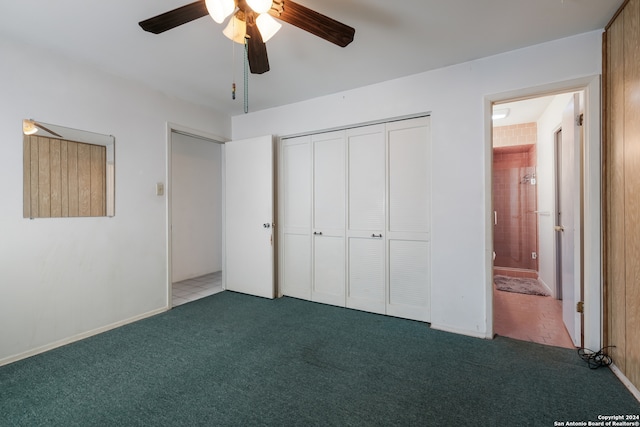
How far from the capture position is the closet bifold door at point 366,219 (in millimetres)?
3041

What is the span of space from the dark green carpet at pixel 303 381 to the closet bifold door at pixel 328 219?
2.29ft

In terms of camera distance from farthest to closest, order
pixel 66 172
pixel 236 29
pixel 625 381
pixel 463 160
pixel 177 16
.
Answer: pixel 463 160, pixel 66 172, pixel 625 381, pixel 236 29, pixel 177 16

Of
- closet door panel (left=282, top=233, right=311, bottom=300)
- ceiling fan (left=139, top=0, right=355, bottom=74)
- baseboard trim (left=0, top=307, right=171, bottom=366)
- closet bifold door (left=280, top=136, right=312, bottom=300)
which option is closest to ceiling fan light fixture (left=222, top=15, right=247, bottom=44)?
ceiling fan (left=139, top=0, right=355, bottom=74)

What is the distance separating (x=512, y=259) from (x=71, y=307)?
19.9ft

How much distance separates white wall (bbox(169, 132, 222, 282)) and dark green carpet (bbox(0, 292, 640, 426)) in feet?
6.66

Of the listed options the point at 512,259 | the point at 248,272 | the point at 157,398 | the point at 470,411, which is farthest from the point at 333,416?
the point at 512,259

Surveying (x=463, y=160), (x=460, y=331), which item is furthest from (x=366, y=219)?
(x=460, y=331)

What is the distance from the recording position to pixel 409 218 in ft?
9.48

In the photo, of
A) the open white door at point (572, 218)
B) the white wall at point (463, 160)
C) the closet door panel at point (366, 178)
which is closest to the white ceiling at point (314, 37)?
the white wall at point (463, 160)

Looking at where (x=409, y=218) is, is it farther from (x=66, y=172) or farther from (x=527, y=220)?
(x=527, y=220)

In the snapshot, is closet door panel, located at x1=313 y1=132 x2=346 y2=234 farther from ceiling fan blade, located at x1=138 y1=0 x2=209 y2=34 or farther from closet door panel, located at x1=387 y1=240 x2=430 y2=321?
ceiling fan blade, located at x1=138 y1=0 x2=209 y2=34

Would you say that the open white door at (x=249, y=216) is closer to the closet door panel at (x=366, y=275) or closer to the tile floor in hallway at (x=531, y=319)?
the closet door panel at (x=366, y=275)

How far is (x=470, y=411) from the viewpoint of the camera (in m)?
1.60

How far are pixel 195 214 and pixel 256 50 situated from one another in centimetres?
370
